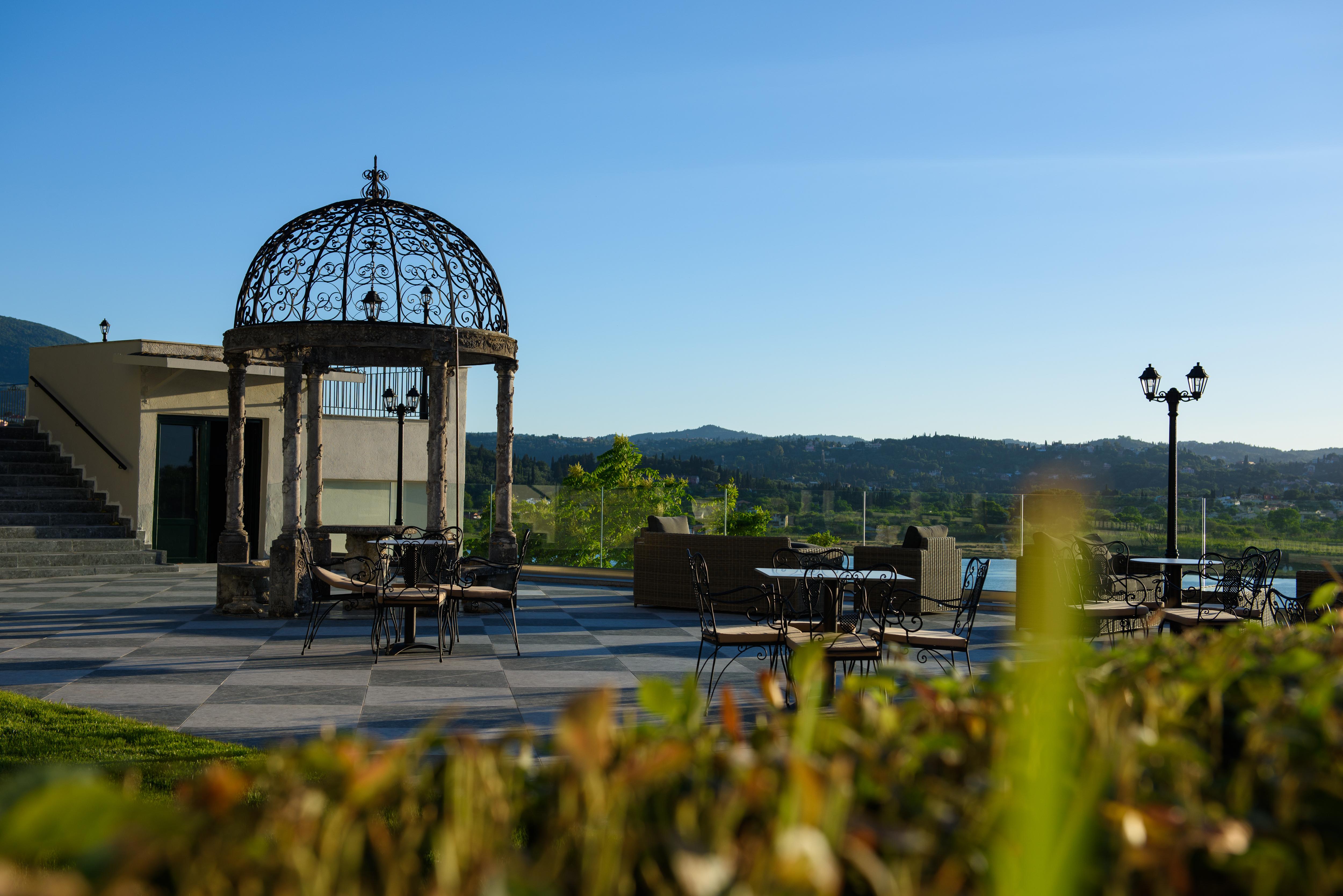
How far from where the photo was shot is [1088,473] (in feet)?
48.6

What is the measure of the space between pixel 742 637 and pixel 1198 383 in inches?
323

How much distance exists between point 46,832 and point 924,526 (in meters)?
12.1

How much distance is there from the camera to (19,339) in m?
83.1

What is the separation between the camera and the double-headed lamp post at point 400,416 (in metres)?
16.6

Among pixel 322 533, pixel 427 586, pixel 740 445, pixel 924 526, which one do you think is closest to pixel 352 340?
pixel 322 533

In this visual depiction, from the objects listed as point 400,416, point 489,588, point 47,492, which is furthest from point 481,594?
point 47,492

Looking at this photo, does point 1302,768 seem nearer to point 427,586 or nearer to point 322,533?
point 427,586

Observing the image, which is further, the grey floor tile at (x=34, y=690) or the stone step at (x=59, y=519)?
the stone step at (x=59, y=519)

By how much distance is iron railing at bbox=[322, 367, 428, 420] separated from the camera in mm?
20234

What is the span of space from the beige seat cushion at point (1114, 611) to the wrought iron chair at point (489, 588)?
14.1ft

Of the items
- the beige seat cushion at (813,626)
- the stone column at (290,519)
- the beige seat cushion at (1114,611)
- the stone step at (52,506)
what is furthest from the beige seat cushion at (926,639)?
the stone step at (52,506)

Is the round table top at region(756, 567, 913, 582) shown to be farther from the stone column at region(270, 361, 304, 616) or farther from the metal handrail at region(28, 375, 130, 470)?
the metal handrail at region(28, 375, 130, 470)

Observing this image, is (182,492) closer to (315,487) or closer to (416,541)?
(315,487)

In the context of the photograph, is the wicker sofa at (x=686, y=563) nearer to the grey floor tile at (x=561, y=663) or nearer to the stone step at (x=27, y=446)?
the grey floor tile at (x=561, y=663)
